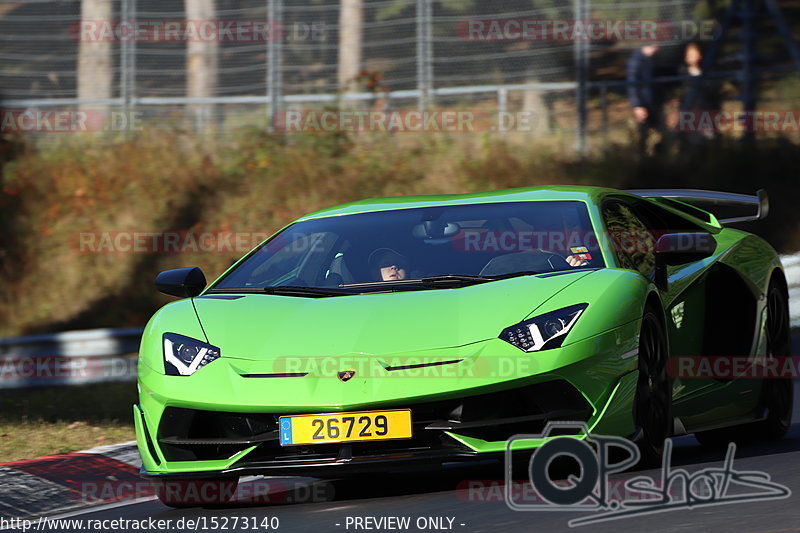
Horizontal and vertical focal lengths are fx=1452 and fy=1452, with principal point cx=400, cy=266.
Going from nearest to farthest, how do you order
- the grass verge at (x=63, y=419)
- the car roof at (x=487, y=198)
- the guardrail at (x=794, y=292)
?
the car roof at (x=487, y=198)
the grass verge at (x=63, y=419)
the guardrail at (x=794, y=292)

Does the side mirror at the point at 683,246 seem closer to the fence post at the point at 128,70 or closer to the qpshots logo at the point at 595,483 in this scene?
the qpshots logo at the point at 595,483

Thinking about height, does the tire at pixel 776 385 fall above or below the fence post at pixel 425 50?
below

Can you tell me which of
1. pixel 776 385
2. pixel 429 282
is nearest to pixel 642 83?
pixel 776 385

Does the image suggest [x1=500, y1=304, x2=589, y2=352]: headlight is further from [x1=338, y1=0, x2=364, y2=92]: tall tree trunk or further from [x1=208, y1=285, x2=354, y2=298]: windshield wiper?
[x1=338, y1=0, x2=364, y2=92]: tall tree trunk

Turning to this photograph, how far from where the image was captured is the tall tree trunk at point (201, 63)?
2016cm

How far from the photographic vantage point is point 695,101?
778 inches

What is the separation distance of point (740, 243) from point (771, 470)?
6.36 ft

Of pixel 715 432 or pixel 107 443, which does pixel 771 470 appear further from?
pixel 107 443

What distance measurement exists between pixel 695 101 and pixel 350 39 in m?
4.79

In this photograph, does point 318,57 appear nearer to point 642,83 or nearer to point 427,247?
point 642,83

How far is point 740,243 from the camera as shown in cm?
803

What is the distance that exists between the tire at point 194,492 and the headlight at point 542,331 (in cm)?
138

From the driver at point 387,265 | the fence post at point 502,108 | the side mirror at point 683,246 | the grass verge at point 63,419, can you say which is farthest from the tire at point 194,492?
the fence post at point 502,108

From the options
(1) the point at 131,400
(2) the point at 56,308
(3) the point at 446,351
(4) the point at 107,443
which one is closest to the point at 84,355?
(1) the point at 131,400
